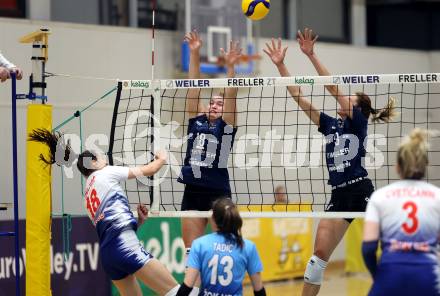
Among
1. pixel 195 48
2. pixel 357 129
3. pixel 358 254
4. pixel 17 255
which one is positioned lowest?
pixel 358 254

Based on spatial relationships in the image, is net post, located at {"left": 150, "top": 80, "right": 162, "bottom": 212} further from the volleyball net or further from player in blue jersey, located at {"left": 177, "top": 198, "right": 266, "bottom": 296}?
player in blue jersey, located at {"left": 177, "top": 198, "right": 266, "bottom": 296}

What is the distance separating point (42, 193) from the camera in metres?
7.99

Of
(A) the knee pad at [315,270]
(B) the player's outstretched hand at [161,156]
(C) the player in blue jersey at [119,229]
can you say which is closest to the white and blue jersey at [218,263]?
(C) the player in blue jersey at [119,229]

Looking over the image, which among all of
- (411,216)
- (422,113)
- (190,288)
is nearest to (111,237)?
(190,288)

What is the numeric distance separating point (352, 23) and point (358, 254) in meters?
4.67

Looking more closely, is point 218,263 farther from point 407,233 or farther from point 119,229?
point 407,233

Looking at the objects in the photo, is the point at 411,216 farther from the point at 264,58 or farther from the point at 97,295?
the point at 264,58

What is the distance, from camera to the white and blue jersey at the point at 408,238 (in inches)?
195

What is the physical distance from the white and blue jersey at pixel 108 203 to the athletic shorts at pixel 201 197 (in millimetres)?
953

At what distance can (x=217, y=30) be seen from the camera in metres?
13.9

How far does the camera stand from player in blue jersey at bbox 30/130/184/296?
671 cm

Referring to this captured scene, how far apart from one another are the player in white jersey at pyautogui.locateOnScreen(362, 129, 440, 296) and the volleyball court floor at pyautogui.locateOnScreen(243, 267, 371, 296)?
275 inches

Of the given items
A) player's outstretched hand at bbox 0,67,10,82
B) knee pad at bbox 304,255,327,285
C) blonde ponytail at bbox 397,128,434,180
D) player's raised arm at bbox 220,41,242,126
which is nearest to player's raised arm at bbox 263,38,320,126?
player's raised arm at bbox 220,41,242,126

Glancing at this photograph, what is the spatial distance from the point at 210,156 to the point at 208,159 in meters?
0.03
